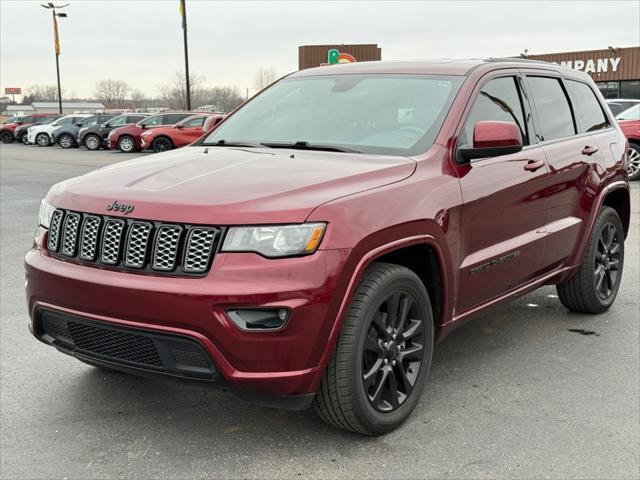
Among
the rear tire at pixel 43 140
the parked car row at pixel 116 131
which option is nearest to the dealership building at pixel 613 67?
the parked car row at pixel 116 131

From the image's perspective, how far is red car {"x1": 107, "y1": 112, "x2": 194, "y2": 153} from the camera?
2997 cm

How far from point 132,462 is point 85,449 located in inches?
10.9

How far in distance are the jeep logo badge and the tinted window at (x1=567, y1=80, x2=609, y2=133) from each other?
137 inches

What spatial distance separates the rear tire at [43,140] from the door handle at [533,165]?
3765 cm

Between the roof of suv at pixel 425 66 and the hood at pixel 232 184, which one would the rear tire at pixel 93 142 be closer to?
the roof of suv at pixel 425 66

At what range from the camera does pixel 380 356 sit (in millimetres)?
Answer: 3447

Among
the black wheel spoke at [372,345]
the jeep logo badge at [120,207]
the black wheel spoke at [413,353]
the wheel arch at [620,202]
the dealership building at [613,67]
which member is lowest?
the black wheel spoke at [413,353]

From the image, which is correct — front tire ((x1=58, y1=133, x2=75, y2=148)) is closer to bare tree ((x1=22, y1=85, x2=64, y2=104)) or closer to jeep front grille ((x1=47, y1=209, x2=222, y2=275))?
jeep front grille ((x1=47, y1=209, x2=222, y2=275))

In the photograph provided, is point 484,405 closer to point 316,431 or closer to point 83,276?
point 316,431

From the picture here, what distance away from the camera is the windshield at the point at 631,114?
14867mm

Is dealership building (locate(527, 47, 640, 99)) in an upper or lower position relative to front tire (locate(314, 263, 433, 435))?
upper

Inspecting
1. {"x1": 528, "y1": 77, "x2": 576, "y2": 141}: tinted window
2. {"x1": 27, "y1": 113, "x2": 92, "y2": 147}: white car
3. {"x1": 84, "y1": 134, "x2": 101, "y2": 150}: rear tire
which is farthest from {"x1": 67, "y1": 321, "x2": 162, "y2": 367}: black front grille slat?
{"x1": 27, "y1": 113, "x2": 92, "y2": 147}: white car

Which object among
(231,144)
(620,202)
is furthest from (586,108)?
(231,144)

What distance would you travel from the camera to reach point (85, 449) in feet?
11.1
